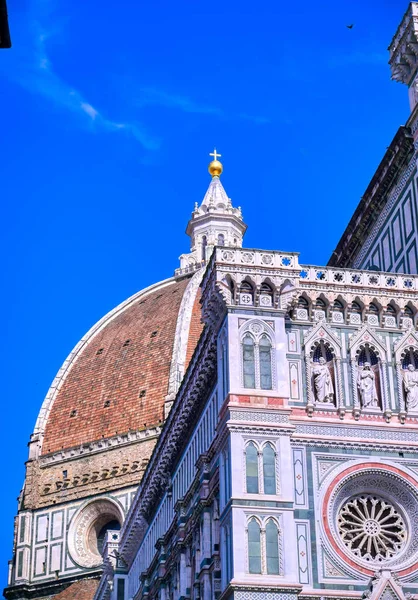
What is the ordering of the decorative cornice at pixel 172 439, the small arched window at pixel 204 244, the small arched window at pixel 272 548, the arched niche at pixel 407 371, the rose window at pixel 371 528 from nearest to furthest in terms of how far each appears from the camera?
the small arched window at pixel 272 548 → the rose window at pixel 371 528 → the arched niche at pixel 407 371 → the decorative cornice at pixel 172 439 → the small arched window at pixel 204 244

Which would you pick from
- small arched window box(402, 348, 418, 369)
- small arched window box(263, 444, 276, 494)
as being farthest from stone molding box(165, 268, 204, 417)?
small arched window box(263, 444, 276, 494)

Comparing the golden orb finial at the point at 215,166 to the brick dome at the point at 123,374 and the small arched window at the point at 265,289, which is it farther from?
the small arched window at the point at 265,289

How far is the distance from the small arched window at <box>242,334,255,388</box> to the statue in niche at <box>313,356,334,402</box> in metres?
1.73

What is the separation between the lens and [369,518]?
31.8 metres

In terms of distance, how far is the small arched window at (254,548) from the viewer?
29406 mm

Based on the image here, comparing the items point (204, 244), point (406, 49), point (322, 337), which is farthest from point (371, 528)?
point (204, 244)

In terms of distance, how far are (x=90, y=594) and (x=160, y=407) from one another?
1306cm

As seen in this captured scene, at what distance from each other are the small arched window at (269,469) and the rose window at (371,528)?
2.04 m

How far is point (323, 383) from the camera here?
3262 centimetres

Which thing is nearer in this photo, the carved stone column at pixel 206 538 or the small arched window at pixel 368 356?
the carved stone column at pixel 206 538

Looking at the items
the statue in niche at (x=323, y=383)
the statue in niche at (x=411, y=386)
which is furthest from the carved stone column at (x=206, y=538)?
the statue in niche at (x=411, y=386)

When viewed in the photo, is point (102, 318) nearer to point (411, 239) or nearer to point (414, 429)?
point (411, 239)

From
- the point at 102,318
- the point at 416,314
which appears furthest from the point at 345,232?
the point at 102,318

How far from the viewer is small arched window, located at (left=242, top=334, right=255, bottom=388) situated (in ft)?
104
